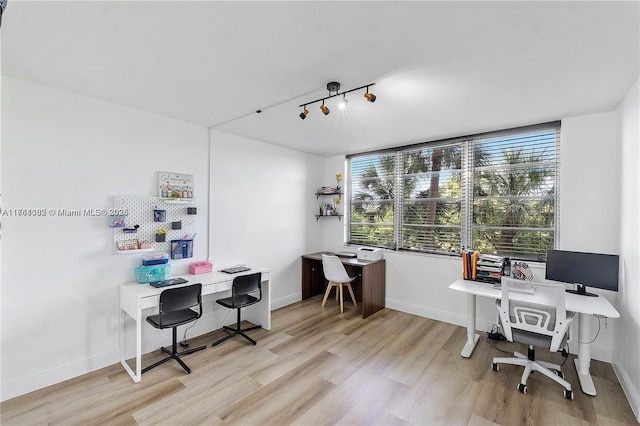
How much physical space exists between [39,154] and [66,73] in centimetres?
75

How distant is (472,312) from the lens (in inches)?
127

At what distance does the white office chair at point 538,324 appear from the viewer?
2379 mm

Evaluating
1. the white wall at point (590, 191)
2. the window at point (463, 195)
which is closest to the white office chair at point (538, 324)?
the white wall at point (590, 191)

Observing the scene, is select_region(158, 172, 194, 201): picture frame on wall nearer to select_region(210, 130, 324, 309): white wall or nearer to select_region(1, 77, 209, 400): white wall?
select_region(1, 77, 209, 400): white wall

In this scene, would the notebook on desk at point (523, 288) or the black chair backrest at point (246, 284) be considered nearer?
the notebook on desk at point (523, 288)

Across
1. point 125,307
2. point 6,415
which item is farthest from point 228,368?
point 6,415

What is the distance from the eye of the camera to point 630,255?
8.09 feet

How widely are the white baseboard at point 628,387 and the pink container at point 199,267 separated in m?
4.04

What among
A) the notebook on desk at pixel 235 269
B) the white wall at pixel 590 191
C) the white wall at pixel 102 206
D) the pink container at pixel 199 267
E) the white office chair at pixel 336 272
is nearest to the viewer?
the white wall at pixel 102 206

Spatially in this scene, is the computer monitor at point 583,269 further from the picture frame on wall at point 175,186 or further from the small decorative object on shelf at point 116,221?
the small decorative object on shelf at point 116,221

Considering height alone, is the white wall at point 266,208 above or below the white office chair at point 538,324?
above

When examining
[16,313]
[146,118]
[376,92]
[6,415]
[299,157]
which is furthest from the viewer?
[299,157]

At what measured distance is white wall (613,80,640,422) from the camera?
7.49ft

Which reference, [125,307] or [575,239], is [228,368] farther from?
[575,239]
